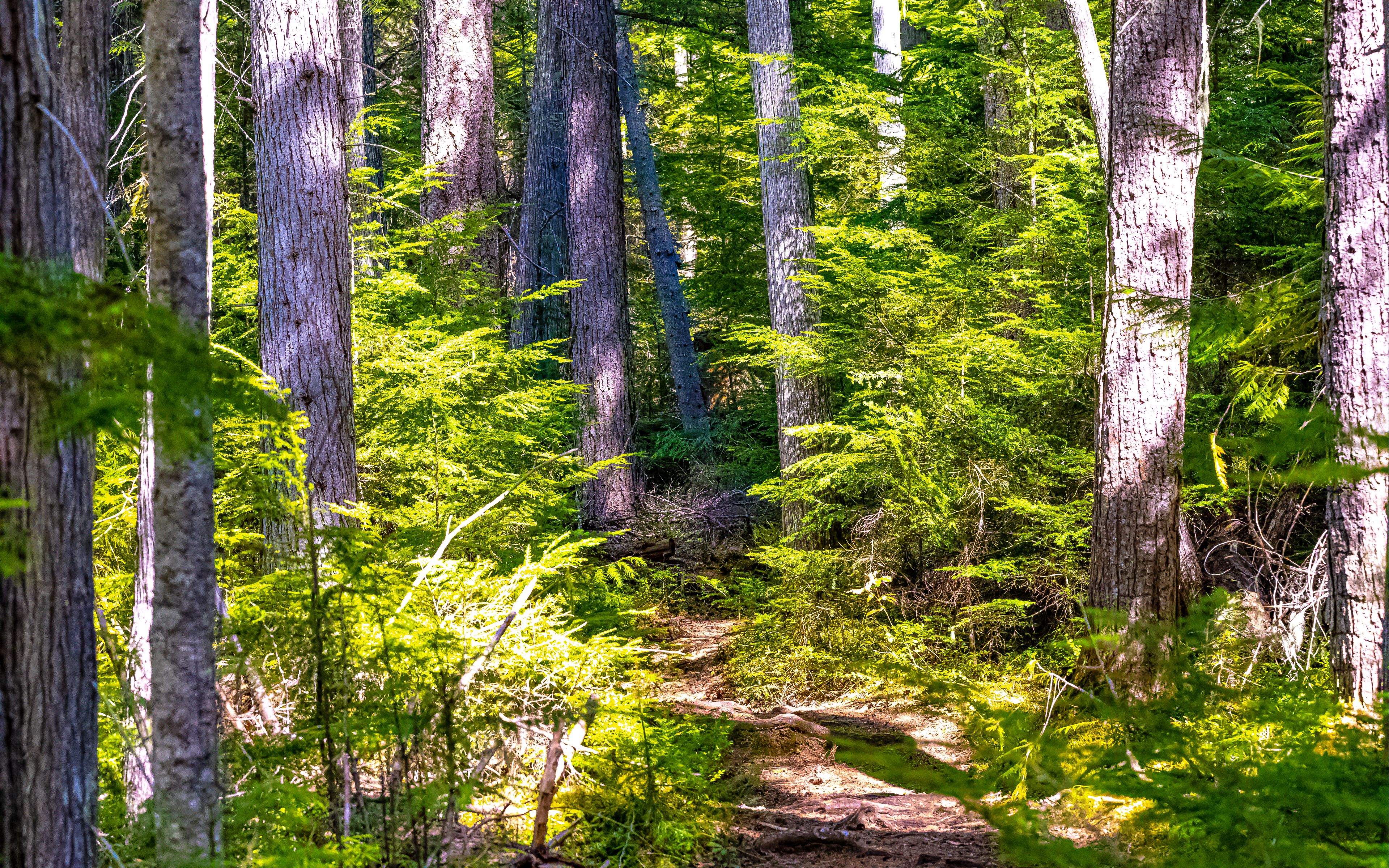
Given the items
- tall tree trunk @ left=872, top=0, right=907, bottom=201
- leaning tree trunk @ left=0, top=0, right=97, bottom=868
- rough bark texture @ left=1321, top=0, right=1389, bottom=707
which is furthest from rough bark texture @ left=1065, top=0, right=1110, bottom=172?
leaning tree trunk @ left=0, top=0, right=97, bottom=868

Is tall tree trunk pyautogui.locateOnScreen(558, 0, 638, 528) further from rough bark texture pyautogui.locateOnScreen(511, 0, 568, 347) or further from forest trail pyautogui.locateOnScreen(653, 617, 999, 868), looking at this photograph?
forest trail pyautogui.locateOnScreen(653, 617, 999, 868)

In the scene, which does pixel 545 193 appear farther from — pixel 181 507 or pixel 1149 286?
pixel 181 507

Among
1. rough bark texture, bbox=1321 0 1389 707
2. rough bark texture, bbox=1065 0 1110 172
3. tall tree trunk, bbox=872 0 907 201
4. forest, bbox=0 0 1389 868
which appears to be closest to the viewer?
forest, bbox=0 0 1389 868

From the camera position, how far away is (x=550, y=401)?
7.81 meters

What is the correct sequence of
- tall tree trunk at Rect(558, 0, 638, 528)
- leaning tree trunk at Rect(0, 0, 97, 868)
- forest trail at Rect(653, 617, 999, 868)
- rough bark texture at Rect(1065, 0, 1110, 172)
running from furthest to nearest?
tall tree trunk at Rect(558, 0, 638, 528) < rough bark texture at Rect(1065, 0, 1110, 172) < forest trail at Rect(653, 617, 999, 868) < leaning tree trunk at Rect(0, 0, 97, 868)

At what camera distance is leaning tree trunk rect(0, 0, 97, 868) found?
2.20m

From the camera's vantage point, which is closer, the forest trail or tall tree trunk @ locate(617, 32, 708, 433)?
the forest trail

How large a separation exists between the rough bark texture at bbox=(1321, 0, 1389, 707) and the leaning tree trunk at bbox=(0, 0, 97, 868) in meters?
5.50

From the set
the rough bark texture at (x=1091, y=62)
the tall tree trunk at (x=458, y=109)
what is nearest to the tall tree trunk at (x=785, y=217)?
the tall tree trunk at (x=458, y=109)

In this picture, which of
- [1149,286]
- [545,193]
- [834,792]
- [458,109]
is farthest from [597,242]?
[834,792]

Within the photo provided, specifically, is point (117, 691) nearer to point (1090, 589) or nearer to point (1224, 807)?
point (1224, 807)

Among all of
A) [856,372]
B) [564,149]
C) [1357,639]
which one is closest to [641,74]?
[564,149]

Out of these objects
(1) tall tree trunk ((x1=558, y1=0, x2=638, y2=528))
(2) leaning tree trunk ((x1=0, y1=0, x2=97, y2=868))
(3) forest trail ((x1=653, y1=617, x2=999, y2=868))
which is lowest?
(3) forest trail ((x1=653, y1=617, x2=999, y2=868))

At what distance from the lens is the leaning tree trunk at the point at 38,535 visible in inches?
86.4
